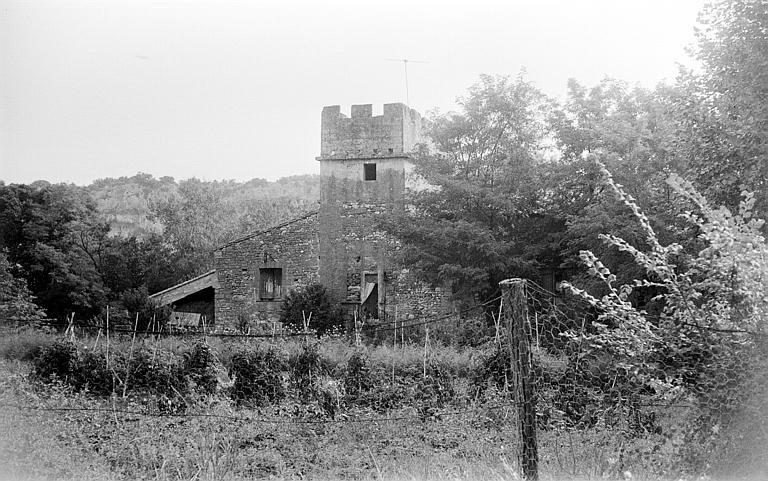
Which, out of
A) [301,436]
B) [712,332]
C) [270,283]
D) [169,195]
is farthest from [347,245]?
[169,195]

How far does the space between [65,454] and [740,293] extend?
572cm

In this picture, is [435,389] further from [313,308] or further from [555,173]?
[313,308]

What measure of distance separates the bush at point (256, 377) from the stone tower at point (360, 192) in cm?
1084

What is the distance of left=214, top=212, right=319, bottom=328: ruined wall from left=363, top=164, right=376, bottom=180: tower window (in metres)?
2.06

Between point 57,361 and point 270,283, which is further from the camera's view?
point 270,283

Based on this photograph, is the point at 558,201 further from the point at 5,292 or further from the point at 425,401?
the point at 5,292

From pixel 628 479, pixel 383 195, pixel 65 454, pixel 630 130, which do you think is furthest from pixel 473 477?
pixel 383 195

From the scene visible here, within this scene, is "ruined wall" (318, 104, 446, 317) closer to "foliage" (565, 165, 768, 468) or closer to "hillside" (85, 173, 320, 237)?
"foliage" (565, 165, 768, 468)

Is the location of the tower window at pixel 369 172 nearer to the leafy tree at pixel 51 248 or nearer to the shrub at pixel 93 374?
the leafy tree at pixel 51 248

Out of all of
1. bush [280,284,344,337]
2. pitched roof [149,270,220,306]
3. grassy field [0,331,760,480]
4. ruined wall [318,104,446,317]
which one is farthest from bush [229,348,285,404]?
pitched roof [149,270,220,306]

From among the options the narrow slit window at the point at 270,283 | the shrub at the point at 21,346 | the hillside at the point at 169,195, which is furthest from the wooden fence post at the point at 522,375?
the hillside at the point at 169,195

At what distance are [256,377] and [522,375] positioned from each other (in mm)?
5445

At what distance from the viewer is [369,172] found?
69.4 feet

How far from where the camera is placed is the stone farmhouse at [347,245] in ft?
67.4
